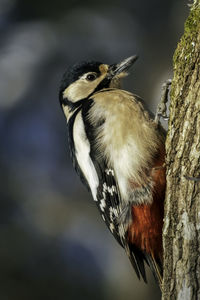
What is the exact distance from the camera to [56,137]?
8391 millimetres

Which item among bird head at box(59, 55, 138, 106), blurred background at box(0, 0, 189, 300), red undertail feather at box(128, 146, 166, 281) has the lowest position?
blurred background at box(0, 0, 189, 300)

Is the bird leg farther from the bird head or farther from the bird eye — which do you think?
the bird eye

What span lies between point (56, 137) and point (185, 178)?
5688mm

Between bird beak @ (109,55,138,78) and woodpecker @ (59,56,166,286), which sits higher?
bird beak @ (109,55,138,78)

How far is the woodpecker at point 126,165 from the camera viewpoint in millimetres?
3500

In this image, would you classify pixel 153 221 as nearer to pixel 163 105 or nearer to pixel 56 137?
pixel 163 105

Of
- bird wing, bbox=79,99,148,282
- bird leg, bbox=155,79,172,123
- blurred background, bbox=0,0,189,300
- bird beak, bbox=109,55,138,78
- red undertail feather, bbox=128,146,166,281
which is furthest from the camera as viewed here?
blurred background, bbox=0,0,189,300

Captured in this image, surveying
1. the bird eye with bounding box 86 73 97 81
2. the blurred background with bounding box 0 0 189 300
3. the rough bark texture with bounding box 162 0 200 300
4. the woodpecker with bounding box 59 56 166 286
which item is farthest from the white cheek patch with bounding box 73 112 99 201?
the blurred background with bounding box 0 0 189 300

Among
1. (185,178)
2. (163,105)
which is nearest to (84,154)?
(163,105)

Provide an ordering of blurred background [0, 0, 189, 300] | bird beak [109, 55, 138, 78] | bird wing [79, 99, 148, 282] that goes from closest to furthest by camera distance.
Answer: bird wing [79, 99, 148, 282] → bird beak [109, 55, 138, 78] → blurred background [0, 0, 189, 300]

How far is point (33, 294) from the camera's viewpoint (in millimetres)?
7469

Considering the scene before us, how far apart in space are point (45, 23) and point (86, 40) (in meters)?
0.68

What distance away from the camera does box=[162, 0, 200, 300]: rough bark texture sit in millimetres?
2752

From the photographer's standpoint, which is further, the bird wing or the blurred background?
the blurred background
